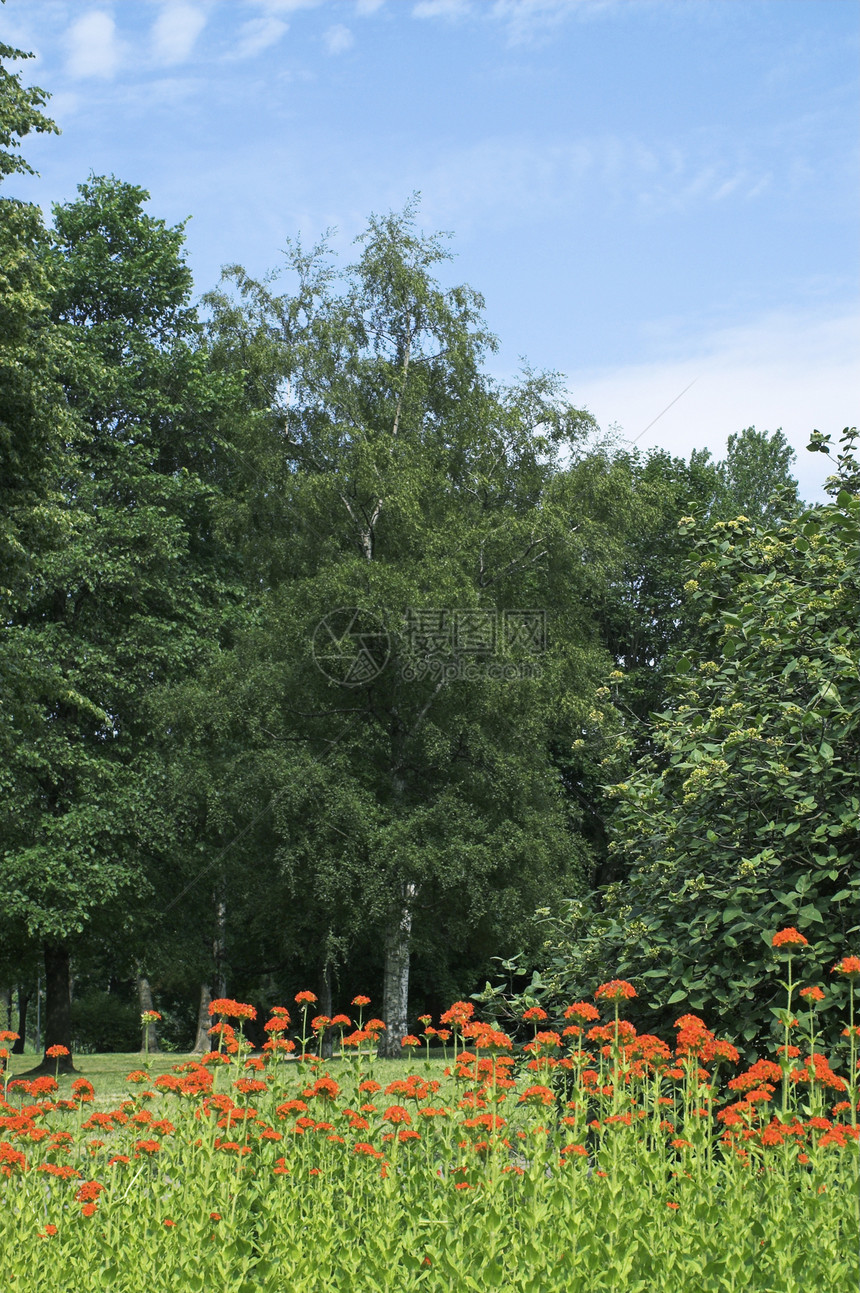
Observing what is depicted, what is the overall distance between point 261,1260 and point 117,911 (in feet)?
51.7

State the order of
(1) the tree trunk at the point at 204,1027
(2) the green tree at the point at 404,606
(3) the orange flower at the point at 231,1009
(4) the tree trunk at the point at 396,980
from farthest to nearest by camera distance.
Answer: (1) the tree trunk at the point at 204,1027, (4) the tree trunk at the point at 396,980, (2) the green tree at the point at 404,606, (3) the orange flower at the point at 231,1009

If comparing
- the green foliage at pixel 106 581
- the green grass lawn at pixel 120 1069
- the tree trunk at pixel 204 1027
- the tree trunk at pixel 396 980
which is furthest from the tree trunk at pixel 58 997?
the tree trunk at pixel 396 980

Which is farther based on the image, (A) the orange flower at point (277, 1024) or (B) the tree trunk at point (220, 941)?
(B) the tree trunk at point (220, 941)

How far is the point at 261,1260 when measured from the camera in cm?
364

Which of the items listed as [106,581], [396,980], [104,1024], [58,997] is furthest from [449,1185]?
[104,1024]

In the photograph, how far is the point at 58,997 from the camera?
19250 millimetres

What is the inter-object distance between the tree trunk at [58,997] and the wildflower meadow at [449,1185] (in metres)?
15.2

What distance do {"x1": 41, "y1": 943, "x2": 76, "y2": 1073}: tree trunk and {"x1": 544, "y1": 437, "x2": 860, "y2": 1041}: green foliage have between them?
14.8 m

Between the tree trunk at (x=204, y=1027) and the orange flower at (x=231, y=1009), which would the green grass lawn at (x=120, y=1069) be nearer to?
the tree trunk at (x=204, y=1027)

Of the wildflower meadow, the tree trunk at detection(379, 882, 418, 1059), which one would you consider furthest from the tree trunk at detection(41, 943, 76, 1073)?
the wildflower meadow

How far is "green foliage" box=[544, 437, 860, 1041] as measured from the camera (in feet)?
16.8

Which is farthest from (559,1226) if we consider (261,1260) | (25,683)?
(25,683)

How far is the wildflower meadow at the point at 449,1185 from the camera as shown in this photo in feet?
11.1

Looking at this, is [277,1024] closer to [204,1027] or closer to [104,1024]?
[204,1027]
